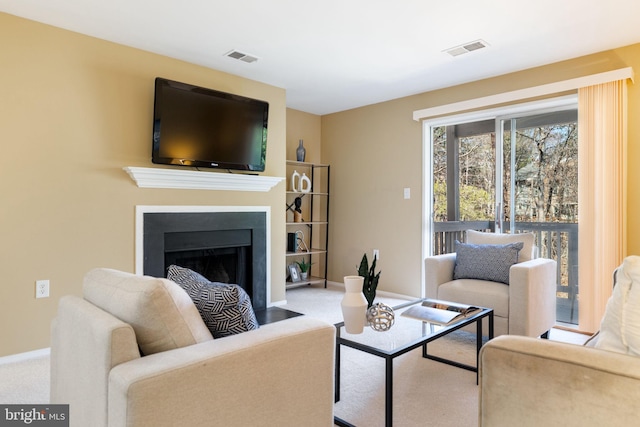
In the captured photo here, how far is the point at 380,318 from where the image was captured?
202cm

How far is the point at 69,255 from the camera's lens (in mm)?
2768

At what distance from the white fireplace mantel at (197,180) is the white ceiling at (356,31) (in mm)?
975

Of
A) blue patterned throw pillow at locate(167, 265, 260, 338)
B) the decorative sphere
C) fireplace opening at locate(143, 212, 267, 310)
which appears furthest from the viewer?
fireplace opening at locate(143, 212, 267, 310)

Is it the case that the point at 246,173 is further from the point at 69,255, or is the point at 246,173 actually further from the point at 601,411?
the point at 601,411

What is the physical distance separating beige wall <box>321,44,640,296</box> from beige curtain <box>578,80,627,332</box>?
53 cm

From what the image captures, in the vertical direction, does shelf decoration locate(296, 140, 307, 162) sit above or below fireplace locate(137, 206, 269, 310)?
above

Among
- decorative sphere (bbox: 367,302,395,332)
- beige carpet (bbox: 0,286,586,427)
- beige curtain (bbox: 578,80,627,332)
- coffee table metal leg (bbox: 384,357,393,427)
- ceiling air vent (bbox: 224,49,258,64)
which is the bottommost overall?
beige carpet (bbox: 0,286,586,427)

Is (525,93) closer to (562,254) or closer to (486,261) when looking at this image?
(562,254)

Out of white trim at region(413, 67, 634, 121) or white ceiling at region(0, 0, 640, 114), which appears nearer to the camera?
white ceiling at region(0, 0, 640, 114)

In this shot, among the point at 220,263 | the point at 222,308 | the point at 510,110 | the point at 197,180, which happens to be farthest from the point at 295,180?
the point at 222,308

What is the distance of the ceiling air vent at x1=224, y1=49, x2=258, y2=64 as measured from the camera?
10.5 ft

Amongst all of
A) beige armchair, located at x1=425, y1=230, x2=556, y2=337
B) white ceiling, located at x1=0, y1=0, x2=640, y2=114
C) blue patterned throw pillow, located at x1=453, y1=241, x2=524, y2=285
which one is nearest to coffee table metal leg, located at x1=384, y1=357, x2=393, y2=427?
beige armchair, located at x1=425, y1=230, x2=556, y2=337

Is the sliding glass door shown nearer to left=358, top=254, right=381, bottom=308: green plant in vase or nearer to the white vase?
the white vase

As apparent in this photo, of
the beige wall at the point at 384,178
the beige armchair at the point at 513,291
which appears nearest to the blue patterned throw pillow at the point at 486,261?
the beige armchair at the point at 513,291
